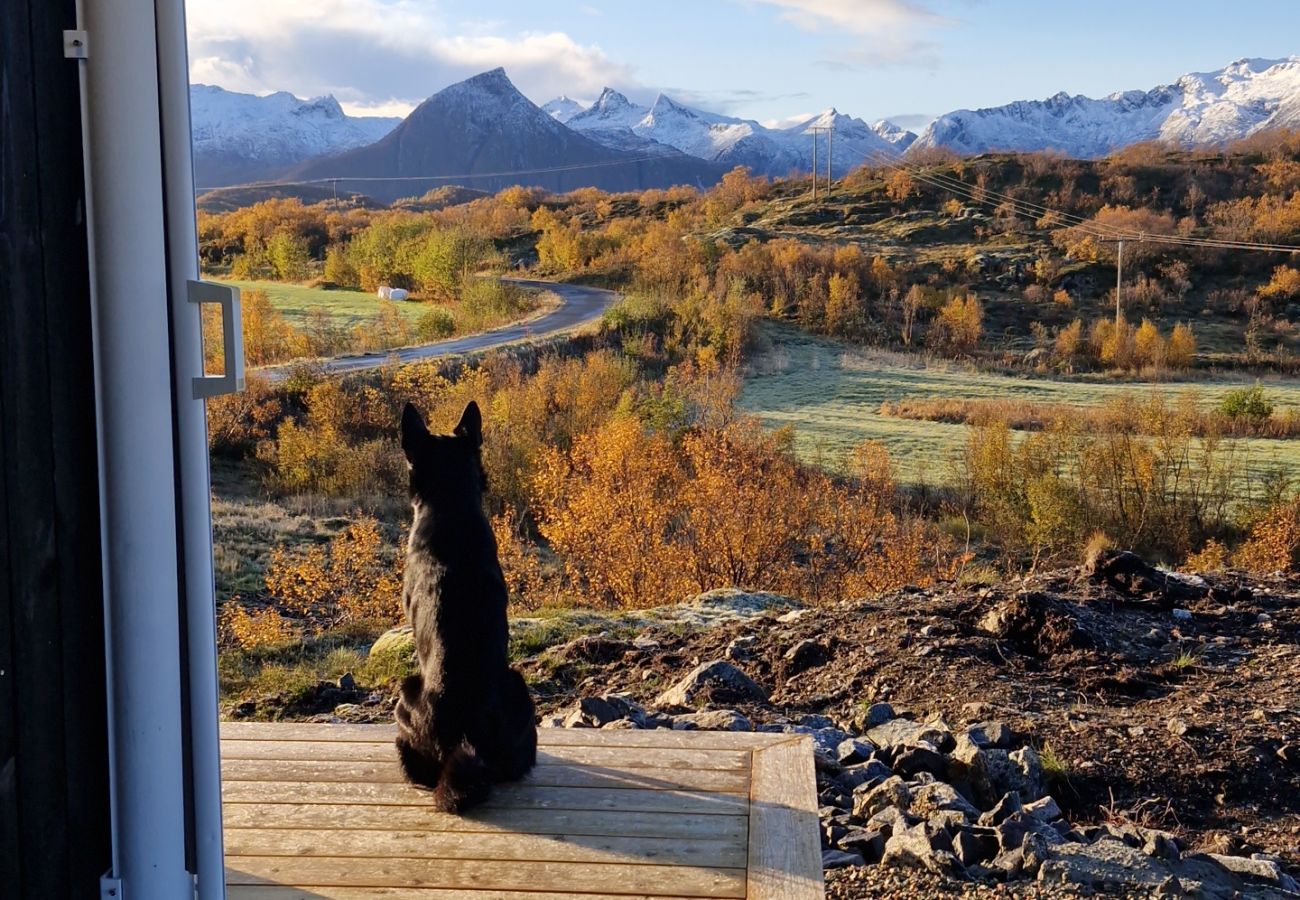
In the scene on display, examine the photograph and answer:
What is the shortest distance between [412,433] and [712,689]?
270cm

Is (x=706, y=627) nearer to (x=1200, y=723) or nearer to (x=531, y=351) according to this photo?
(x=1200, y=723)

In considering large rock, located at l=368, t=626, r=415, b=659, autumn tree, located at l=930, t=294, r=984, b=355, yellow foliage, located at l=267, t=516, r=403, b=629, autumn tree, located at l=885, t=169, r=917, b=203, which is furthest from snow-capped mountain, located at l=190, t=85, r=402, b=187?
large rock, located at l=368, t=626, r=415, b=659

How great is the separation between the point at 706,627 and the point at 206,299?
253 inches

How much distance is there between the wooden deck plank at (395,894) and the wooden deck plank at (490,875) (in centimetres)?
2

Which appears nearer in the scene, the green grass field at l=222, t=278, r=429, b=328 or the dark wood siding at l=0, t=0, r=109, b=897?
the dark wood siding at l=0, t=0, r=109, b=897

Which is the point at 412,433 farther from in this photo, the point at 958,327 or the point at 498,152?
the point at 498,152

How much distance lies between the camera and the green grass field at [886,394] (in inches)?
850

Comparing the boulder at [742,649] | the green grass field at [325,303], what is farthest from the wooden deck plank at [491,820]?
the green grass field at [325,303]

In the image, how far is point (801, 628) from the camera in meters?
6.96

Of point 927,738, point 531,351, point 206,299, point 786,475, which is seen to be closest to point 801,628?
point 927,738

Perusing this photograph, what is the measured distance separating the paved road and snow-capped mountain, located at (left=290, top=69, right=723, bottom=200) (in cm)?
11470

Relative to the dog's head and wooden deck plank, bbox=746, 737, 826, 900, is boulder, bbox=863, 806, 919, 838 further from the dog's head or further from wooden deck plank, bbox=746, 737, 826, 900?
the dog's head

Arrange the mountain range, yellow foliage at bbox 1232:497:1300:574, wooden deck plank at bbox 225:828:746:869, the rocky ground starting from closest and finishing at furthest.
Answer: wooden deck plank at bbox 225:828:746:869, the rocky ground, yellow foliage at bbox 1232:497:1300:574, the mountain range

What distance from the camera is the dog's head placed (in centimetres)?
328
